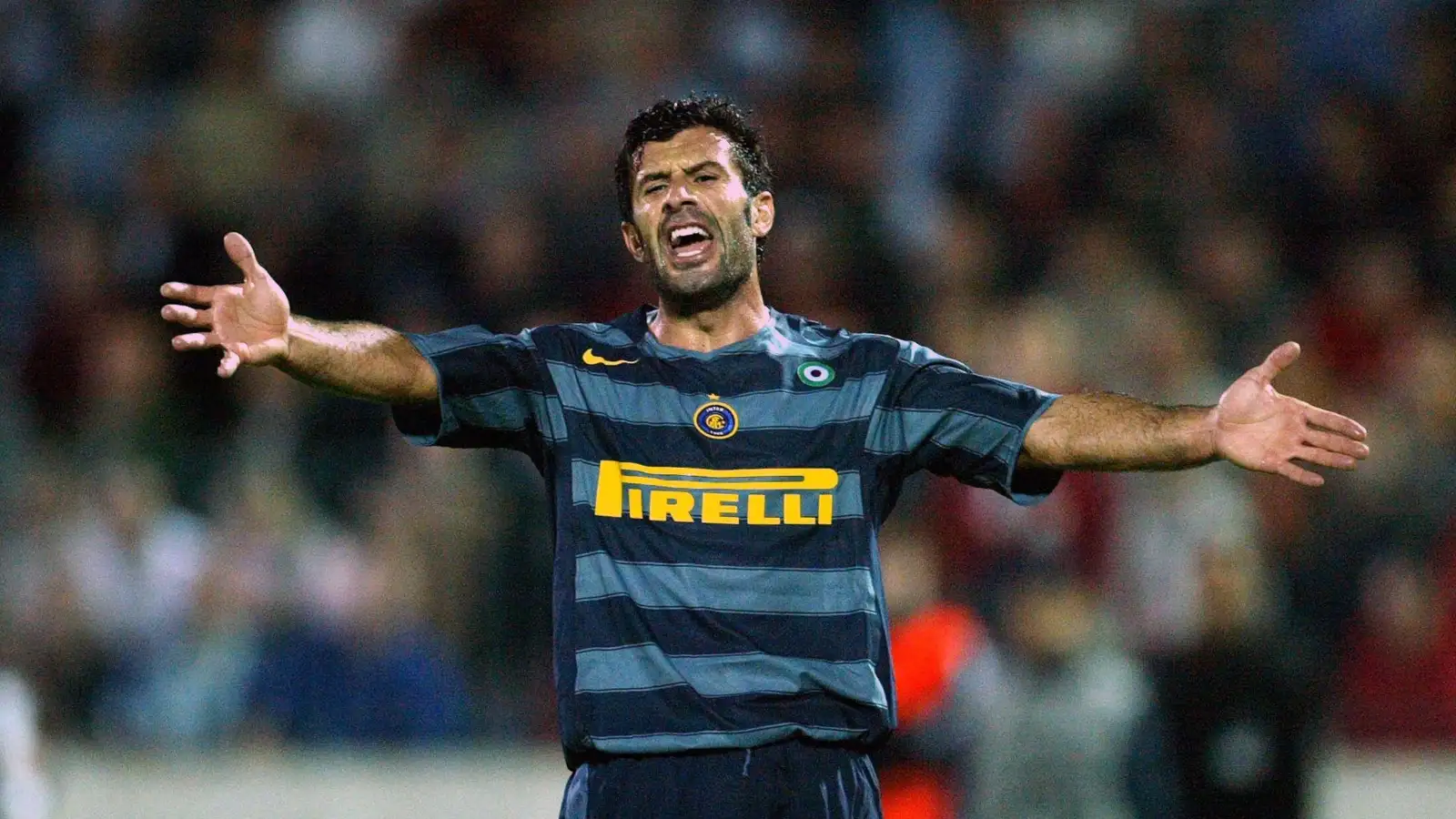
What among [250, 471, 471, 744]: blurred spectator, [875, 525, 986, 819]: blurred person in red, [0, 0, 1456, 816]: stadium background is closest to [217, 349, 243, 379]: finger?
[875, 525, 986, 819]: blurred person in red

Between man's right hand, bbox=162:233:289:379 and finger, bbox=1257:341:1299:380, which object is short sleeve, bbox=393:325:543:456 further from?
finger, bbox=1257:341:1299:380

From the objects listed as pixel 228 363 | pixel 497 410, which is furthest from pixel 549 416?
pixel 228 363

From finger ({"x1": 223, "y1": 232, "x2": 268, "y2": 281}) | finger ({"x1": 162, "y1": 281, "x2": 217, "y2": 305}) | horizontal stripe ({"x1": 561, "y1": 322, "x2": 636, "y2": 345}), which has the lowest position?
finger ({"x1": 162, "y1": 281, "x2": 217, "y2": 305})

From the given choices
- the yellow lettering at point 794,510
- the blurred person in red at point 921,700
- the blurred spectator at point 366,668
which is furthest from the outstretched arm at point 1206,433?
the blurred spectator at point 366,668

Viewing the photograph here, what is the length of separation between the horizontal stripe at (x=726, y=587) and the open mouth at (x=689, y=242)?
0.68 m

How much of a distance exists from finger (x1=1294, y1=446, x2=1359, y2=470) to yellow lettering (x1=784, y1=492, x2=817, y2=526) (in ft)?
2.97

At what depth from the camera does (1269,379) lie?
3684 mm

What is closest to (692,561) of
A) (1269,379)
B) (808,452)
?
(808,452)

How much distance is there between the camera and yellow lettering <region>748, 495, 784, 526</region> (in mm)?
3744

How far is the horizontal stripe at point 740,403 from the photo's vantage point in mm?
3844

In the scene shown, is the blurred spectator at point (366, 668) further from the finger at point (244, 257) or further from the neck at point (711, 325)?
the finger at point (244, 257)

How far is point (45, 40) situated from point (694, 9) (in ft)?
10.9

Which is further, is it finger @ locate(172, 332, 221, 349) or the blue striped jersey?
the blue striped jersey

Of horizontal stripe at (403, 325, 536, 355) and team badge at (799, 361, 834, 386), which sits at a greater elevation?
horizontal stripe at (403, 325, 536, 355)
